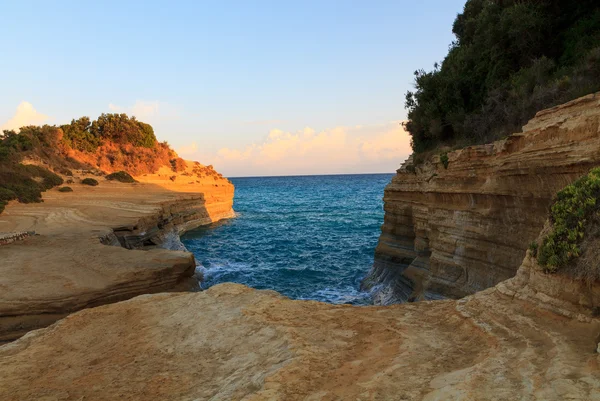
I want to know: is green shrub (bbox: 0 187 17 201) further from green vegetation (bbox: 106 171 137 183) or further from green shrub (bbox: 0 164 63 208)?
green vegetation (bbox: 106 171 137 183)

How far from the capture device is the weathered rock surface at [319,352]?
4.31 metres

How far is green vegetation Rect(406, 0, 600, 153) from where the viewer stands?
12.9 meters

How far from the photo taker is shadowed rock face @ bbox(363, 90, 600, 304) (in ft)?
27.0

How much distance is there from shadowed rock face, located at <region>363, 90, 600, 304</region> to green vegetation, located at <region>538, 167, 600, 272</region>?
5.45 ft

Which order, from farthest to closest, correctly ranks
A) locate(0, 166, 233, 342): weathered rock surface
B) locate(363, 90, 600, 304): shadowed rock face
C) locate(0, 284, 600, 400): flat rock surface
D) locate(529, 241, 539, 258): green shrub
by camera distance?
locate(0, 166, 233, 342): weathered rock surface, locate(363, 90, 600, 304): shadowed rock face, locate(529, 241, 539, 258): green shrub, locate(0, 284, 600, 400): flat rock surface

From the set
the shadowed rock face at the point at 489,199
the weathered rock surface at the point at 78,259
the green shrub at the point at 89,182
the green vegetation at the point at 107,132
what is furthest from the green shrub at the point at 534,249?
the green vegetation at the point at 107,132

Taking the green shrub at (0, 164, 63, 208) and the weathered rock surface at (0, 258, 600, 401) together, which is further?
the green shrub at (0, 164, 63, 208)

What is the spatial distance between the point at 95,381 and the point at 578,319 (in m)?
6.94

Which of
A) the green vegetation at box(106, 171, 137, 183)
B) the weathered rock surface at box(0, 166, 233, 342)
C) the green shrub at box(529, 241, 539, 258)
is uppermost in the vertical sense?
the green vegetation at box(106, 171, 137, 183)

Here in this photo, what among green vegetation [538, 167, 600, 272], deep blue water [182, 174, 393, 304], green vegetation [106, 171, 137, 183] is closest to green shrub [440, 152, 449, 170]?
green vegetation [538, 167, 600, 272]

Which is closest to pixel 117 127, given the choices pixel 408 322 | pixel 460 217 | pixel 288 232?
pixel 288 232

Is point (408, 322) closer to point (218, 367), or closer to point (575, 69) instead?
point (218, 367)

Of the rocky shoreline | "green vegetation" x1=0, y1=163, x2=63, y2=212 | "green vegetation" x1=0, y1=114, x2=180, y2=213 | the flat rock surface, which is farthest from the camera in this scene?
"green vegetation" x1=0, y1=114, x2=180, y2=213

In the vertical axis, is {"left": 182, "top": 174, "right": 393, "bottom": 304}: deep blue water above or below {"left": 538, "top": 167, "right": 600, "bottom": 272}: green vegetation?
below
